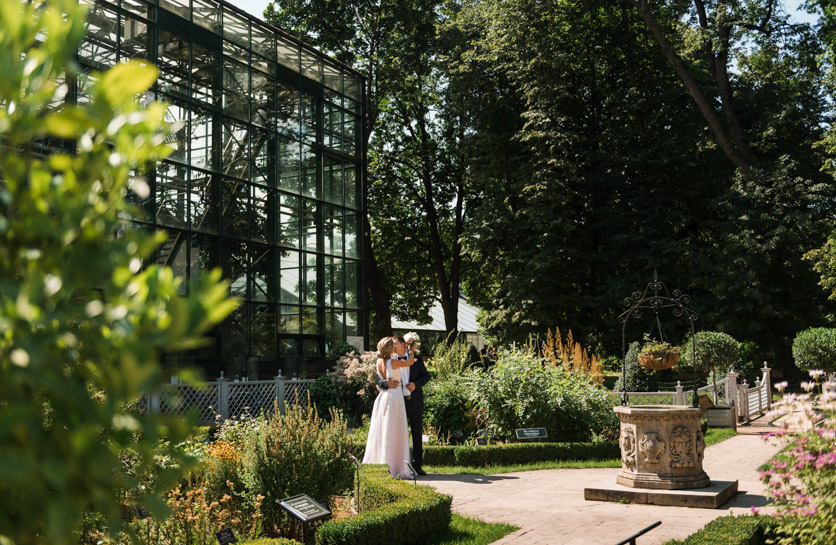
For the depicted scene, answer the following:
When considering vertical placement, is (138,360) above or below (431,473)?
above

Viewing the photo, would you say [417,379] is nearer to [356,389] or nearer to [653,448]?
[653,448]

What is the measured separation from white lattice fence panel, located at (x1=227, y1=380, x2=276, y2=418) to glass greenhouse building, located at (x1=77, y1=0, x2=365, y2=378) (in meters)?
1.87

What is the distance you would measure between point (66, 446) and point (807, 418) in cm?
505

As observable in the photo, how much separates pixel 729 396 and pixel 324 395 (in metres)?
9.38

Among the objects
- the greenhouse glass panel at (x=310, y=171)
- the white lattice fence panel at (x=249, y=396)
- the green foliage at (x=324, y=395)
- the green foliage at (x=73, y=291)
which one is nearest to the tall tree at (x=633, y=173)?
the greenhouse glass panel at (x=310, y=171)

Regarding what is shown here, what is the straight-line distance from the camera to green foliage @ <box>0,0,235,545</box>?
40.2 inches

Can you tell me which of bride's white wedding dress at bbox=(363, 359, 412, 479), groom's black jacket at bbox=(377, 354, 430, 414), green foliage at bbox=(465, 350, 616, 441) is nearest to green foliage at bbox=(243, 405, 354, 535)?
bride's white wedding dress at bbox=(363, 359, 412, 479)

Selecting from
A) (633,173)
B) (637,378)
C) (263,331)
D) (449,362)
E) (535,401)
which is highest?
(633,173)

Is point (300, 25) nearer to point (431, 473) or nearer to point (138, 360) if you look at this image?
point (431, 473)

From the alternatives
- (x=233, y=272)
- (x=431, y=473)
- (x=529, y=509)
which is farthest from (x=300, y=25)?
(x=529, y=509)

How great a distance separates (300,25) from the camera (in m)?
30.4

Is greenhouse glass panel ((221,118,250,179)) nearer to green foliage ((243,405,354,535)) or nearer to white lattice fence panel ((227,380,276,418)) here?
white lattice fence panel ((227,380,276,418))

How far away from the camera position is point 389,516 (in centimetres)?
627

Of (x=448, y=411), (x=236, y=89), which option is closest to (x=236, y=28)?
(x=236, y=89)
